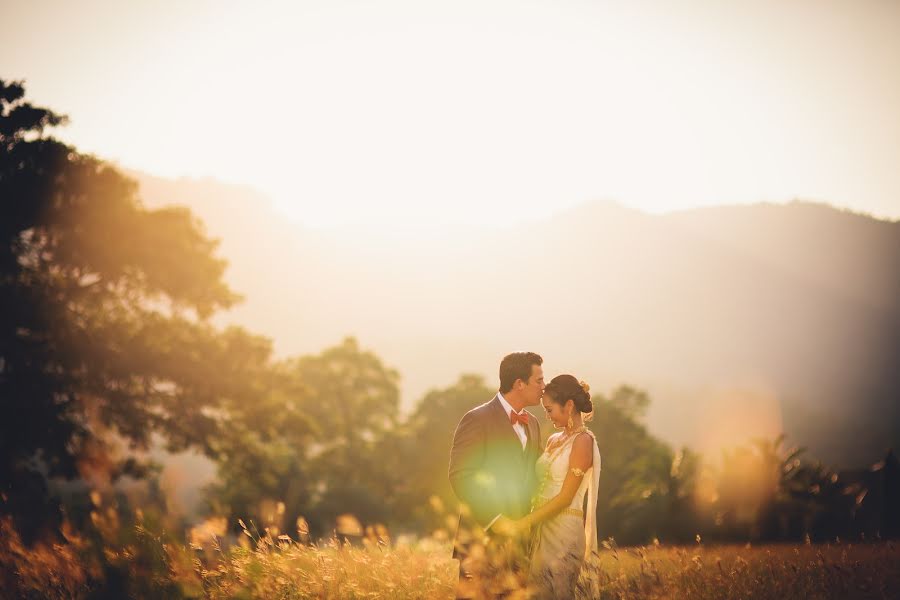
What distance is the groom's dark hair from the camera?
460 cm

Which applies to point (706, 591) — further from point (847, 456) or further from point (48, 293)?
point (847, 456)

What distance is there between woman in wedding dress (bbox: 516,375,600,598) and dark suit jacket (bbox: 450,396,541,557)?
0.45 m

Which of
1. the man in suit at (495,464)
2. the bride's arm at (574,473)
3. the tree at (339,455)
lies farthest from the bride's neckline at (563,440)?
the tree at (339,455)

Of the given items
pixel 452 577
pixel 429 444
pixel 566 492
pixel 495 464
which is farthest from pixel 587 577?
pixel 429 444

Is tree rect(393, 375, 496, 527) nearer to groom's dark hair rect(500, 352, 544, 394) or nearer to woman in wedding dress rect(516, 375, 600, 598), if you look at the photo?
woman in wedding dress rect(516, 375, 600, 598)

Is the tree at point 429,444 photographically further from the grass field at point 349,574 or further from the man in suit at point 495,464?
the man in suit at point 495,464

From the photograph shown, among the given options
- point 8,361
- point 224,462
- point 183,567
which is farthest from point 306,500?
point 183,567

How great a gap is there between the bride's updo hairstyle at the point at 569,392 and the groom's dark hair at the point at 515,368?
35 cm

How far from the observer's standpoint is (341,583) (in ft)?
17.5

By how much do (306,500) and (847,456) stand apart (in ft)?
458

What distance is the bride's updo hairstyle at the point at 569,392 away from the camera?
489 centimetres

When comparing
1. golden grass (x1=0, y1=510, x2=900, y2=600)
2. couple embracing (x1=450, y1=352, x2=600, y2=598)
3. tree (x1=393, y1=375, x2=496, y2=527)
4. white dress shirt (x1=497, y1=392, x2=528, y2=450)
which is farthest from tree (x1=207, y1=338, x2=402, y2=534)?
white dress shirt (x1=497, y1=392, x2=528, y2=450)

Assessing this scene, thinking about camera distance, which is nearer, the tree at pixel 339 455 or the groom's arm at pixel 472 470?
the groom's arm at pixel 472 470

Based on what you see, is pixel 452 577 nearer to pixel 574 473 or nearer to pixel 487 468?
pixel 574 473
